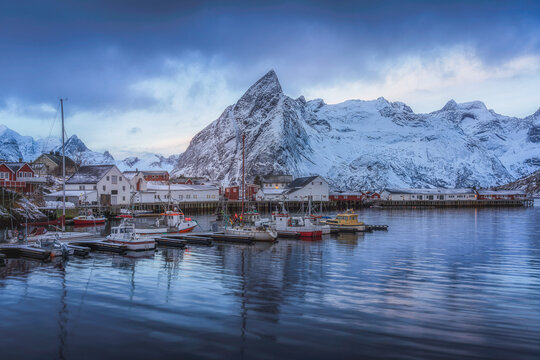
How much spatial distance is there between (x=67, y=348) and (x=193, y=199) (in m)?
84.9

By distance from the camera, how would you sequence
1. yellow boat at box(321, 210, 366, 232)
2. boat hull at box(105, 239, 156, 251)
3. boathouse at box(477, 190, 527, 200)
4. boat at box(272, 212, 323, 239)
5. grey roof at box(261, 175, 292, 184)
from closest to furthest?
boat hull at box(105, 239, 156, 251)
boat at box(272, 212, 323, 239)
yellow boat at box(321, 210, 366, 232)
grey roof at box(261, 175, 292, 184)
boathouse at box(477, 190, 527, 200)

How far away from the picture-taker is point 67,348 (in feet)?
45.7

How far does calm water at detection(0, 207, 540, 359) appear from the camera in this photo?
13.9 metres

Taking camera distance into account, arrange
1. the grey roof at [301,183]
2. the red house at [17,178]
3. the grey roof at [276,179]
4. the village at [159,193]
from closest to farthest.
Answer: the red house at [17,178] → the village at [159,193] → the grey roof at [301,183] → the grey roof at [276,179]

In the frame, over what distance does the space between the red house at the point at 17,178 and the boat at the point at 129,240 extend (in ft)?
115

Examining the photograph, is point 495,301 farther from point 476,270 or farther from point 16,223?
point 16,223

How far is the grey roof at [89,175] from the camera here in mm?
77769

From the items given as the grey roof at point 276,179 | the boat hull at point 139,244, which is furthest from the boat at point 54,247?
the grey roof at point 276,179

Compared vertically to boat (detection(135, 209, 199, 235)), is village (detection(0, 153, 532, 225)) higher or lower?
higher

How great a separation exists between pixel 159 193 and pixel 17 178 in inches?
1242

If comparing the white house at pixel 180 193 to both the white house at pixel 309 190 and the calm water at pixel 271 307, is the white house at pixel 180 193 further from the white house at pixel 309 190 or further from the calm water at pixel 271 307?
the calm water at pixel 271 307

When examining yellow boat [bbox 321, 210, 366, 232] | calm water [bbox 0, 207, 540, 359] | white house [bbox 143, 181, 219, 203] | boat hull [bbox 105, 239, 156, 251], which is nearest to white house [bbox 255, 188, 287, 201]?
white house [bbox 143, 181, 219, 203]

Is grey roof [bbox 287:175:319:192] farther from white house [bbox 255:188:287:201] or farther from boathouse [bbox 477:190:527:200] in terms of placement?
boathouse [bbox 477:190:527:200]

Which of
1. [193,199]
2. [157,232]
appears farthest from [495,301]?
[193,199]
